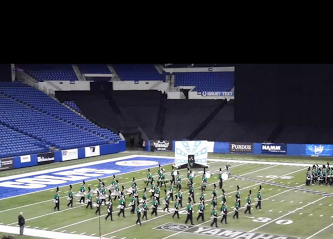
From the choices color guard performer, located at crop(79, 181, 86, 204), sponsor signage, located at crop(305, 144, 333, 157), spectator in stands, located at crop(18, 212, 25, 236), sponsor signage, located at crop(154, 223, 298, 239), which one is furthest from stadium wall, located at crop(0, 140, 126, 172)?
sponsor signage, located at crop(154, 223, 298, 239)

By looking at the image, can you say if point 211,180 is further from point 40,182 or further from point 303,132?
point 303,132

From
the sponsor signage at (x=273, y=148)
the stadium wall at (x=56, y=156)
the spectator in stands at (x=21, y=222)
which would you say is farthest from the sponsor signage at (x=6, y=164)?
the sponsor signage at (x=273, y=148)

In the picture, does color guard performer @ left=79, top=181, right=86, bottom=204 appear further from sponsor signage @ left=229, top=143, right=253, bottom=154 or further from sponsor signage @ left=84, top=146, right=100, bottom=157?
sponsor signage @ left=229, top=143, right=253, bottom=154

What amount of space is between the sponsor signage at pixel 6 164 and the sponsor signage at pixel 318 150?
943 inches

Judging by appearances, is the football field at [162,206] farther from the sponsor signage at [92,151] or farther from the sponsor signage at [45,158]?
the sponsor signage at [92,151]

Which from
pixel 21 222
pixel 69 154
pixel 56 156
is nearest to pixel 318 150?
pixel 69 154

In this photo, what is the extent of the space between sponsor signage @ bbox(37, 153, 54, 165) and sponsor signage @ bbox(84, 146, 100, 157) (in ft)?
13.2

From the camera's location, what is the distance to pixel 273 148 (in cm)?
4753

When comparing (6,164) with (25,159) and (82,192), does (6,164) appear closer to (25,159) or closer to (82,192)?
(25,159)

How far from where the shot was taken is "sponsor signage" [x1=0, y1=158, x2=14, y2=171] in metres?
38.7

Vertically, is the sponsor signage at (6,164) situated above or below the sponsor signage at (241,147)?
below

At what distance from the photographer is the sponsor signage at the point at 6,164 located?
38.7m

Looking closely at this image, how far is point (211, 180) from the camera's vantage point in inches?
1363
